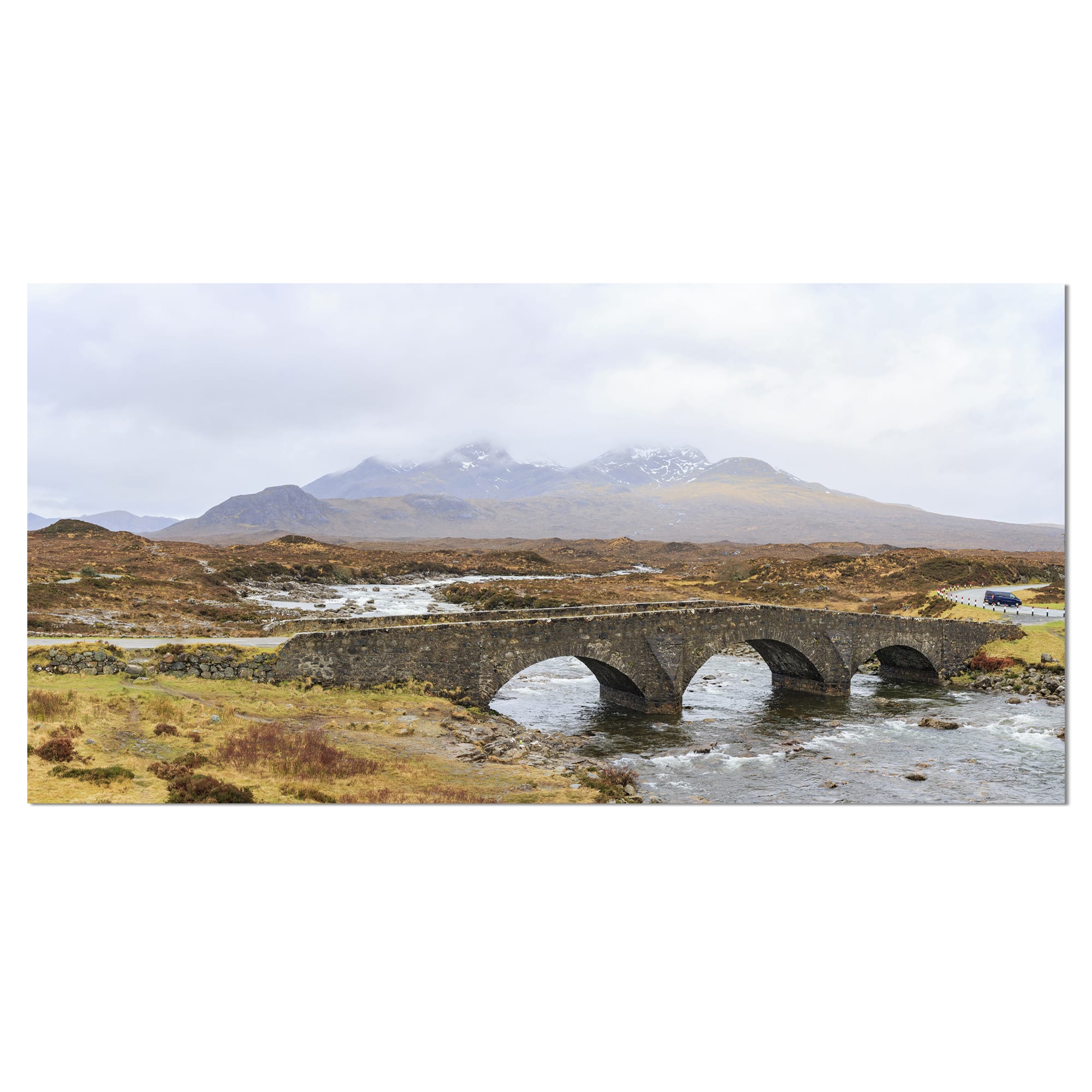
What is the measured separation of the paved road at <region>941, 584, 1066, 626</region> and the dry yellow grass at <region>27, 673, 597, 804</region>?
31.0 meters

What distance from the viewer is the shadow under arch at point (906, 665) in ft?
114

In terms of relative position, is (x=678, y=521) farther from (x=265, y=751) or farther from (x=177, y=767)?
(x=177, y=767)

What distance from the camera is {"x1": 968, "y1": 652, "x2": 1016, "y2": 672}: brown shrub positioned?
109 feet

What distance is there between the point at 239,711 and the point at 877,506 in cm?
7304

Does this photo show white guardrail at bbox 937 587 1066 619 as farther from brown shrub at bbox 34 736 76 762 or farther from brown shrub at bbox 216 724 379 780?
brown shrub at bbox 34 736 76 762

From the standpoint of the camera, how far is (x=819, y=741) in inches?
991

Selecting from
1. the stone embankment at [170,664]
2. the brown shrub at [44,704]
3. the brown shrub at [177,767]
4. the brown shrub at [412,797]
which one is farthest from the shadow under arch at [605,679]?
the brown shrub at [44,704]

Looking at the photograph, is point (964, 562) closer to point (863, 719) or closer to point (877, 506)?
point (877, 506)

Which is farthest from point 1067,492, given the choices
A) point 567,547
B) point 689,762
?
point 567,547

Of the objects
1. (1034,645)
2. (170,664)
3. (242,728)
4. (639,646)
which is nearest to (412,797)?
(242,728)

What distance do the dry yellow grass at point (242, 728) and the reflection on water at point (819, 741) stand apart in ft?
18.9

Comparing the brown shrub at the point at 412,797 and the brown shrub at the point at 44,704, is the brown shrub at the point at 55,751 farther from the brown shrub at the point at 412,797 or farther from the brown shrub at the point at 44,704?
the brown shrub at the point at 412,797

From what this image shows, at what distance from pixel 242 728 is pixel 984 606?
43664 mm

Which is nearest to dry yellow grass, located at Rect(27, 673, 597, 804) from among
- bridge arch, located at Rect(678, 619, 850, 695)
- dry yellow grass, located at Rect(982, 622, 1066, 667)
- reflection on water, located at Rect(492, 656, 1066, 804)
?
reflection on water, located at Rect(492, 656, 1066, 804)
